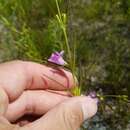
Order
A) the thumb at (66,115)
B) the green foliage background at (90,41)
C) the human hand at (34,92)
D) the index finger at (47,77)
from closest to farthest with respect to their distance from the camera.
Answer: the thumb at (66,115) → the human hand at (34,92) → the index finger at (47,77) → the green foliage background at (90,41)

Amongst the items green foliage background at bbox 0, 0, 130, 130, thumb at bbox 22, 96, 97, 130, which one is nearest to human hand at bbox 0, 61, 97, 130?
thumb at bbox 22, 96, 97, 130

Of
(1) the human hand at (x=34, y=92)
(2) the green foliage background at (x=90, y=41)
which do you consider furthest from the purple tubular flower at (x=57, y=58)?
(2) the green foliage background at (x=90, y=41)

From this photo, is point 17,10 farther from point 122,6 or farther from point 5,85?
point 5,85

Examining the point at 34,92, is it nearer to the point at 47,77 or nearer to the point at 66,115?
the point at 47,77

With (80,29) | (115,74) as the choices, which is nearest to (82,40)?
(80,29)

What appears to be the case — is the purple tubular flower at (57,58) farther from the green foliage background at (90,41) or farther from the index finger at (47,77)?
the green foliage background at (90,41)

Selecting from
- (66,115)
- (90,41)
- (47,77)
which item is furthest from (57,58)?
(90,41)
